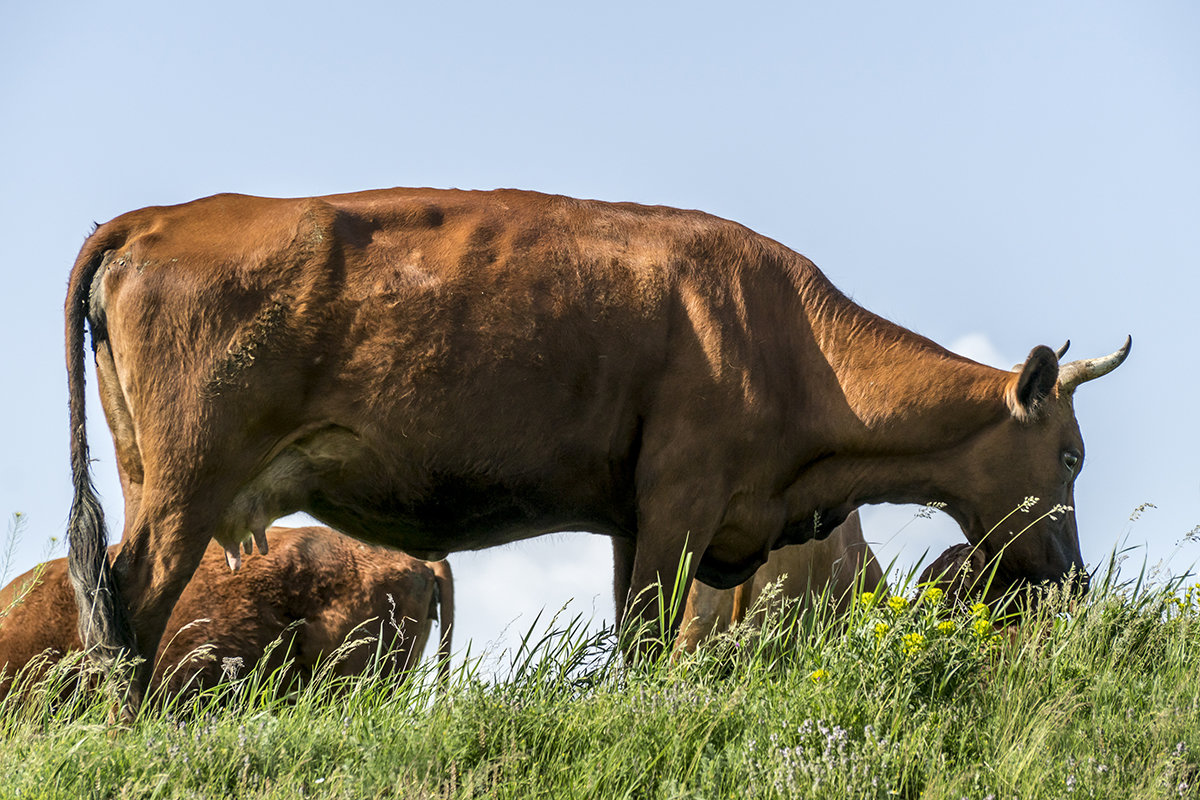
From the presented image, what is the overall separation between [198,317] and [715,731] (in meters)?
2.78

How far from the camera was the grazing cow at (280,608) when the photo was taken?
862 cm

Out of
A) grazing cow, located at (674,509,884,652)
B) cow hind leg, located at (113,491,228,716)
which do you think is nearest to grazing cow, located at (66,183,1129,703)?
cow hind leg, located at (113,491,228,716)

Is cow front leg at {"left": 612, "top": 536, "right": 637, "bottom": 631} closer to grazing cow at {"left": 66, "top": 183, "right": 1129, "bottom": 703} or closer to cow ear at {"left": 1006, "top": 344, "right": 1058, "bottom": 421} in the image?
grazing cow at {"left": 66, "top": 183, "right": 1129, "bottom": 703}

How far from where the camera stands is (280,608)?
359 inches

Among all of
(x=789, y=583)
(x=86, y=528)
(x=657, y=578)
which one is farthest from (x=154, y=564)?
(x=789, y=583)

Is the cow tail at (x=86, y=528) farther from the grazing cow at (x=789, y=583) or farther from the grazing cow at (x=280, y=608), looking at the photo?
the grazing cow at (x=789, y=583)

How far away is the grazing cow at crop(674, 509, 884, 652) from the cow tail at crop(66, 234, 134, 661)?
3476 mm

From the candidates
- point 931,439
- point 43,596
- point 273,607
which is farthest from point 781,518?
point 43,596

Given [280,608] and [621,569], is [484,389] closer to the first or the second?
[621,569]

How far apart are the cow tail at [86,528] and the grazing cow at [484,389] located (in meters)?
0.01

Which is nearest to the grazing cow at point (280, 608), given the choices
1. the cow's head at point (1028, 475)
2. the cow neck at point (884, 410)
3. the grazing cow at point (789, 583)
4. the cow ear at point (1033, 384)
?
the grazing cow at point (789, 583)

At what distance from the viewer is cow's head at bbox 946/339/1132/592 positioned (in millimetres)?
6777

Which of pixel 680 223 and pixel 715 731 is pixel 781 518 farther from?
pixel 715 731

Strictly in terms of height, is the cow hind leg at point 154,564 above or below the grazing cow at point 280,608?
above
